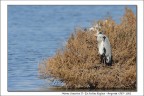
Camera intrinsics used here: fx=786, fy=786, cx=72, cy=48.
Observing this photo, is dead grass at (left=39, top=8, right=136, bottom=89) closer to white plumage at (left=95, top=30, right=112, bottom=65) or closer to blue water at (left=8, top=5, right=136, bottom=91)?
white plumage at (left=95, top=30, right=112, bottom=65)

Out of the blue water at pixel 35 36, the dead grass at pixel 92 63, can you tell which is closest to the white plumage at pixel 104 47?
the dead grass at pixel 92 63

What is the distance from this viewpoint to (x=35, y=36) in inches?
889

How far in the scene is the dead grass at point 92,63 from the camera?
16328mm

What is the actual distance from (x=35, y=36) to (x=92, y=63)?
6380 millimetres

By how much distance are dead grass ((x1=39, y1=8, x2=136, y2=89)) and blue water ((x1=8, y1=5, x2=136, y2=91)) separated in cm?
30

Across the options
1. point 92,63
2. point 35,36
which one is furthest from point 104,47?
point 35,36

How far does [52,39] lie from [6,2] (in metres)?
4.23

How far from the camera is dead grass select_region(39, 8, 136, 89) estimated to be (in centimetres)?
1633

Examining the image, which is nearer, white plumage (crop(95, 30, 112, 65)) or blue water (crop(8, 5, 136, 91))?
white plumage (crop(95, 30, 112, 65))

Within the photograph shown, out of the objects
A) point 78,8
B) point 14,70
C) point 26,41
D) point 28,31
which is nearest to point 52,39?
point 26,41

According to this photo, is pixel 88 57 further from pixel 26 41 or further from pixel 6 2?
pixel 26 41

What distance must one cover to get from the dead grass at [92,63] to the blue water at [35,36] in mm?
298

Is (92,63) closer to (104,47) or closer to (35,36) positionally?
(104,47)

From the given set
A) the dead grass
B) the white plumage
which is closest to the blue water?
the dead grass
